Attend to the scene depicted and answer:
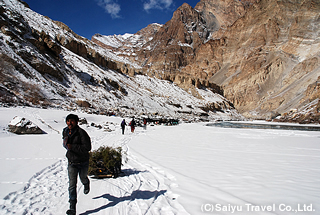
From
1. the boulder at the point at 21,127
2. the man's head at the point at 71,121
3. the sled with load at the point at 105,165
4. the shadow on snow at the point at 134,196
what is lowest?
the shadow on snow at the point at 134,196

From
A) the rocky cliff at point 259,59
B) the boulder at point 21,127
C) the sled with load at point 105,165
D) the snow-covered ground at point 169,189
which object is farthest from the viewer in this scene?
the rocky cliff at point 259,59

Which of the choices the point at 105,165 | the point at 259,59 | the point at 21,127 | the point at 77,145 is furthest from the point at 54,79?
the point at 259,59

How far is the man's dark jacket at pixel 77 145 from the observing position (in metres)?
2.94

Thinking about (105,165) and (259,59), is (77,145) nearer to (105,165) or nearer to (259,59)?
(105,165)

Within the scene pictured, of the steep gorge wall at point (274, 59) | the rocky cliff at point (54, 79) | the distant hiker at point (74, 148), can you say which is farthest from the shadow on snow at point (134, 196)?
the steep gorge wall at point (274, 59)

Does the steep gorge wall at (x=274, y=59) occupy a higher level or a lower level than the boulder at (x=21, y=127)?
higher

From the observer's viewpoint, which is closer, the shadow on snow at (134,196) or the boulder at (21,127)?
the shadow on snow at (134,196)

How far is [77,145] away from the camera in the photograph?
2.97 metres

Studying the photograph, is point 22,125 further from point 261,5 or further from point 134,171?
point 261,5

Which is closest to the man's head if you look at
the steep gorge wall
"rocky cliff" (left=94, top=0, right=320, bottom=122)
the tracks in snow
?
the tracks in snow

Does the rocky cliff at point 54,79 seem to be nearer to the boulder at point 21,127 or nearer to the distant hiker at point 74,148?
the boulder at point 21,127

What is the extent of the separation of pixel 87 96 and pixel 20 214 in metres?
27.8

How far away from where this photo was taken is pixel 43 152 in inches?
255

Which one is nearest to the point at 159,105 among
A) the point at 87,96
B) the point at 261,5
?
the point at 87,96
